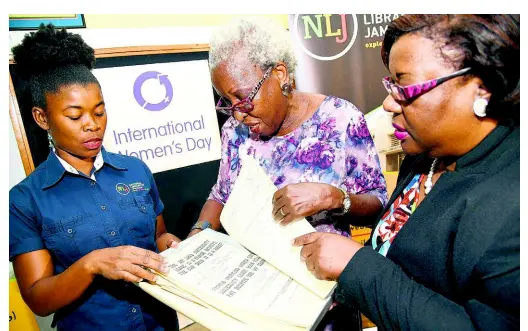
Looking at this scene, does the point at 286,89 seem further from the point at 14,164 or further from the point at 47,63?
the point at 14,164

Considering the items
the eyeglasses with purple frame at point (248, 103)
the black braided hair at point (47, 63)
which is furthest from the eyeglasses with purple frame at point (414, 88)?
the black braided hair at point (47, 63)

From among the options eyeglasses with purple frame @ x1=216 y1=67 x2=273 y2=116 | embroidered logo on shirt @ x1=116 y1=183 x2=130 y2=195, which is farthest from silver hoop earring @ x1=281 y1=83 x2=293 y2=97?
embroidered logo on shirt @ x1=116 y1=183 x2=130 y2=195

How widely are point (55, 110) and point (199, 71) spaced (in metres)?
Answer: 1.35

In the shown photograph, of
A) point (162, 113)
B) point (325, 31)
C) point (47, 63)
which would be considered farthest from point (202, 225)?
point (325, 31)

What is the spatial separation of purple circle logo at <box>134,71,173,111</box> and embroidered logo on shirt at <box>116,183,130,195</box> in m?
1.01

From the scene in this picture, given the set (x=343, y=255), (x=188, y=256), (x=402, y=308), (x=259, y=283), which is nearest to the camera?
(x=402, y=308)

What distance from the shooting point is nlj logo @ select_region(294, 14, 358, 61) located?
2.36 meters

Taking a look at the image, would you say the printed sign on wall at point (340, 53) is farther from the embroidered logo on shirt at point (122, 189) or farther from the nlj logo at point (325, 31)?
the embroidered logo on shirt at point (122, 189)

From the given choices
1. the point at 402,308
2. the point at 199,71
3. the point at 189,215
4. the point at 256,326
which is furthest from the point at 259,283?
the point at 199,71

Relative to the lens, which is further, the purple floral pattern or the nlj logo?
the nlj logo

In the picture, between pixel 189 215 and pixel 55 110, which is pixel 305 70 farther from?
pixel 55 110

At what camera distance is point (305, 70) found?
2494mm

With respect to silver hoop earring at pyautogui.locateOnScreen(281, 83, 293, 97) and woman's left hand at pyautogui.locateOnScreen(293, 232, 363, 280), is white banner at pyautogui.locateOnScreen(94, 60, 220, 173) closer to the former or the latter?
silver hoop earring at pyautogui.locateOnScreen(281, 83, 293, 97)

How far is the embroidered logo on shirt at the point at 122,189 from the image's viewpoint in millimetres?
1267
